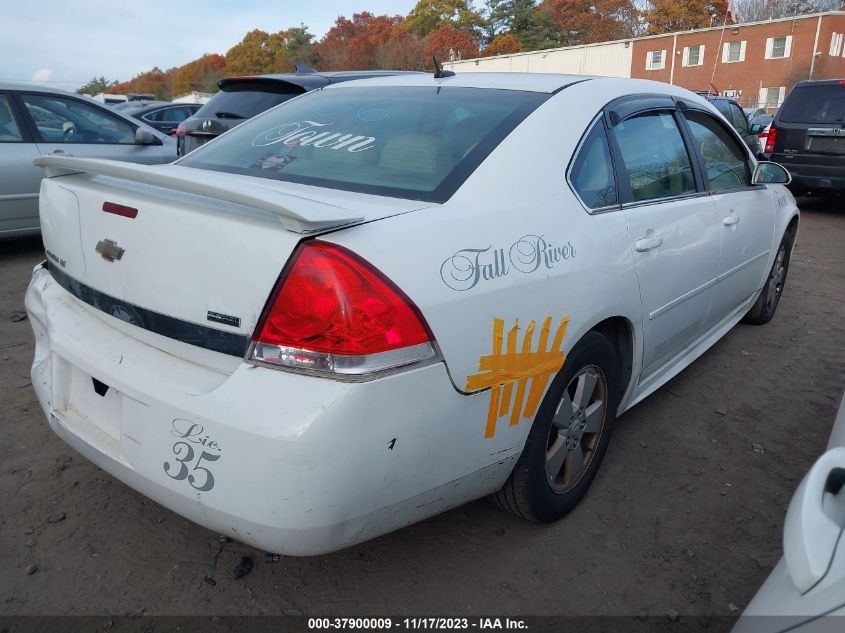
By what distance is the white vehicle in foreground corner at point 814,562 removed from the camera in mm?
1035

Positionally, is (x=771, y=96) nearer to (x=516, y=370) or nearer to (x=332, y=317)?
(x=516, y=370)

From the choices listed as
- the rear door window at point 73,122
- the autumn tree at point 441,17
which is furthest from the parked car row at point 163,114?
the autumn tree at point 441,17

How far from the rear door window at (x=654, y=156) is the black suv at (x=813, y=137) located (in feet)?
23.1

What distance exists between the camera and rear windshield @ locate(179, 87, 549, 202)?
7.09 ft

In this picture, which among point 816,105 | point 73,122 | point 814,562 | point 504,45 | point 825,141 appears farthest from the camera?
point 504,45

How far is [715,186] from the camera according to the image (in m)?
3.38

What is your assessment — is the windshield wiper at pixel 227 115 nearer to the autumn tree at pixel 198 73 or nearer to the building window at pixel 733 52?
the building window at pixel 733 52

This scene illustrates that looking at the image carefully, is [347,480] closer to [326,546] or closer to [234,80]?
[326,546]

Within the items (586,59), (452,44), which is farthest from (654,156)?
(452,44)

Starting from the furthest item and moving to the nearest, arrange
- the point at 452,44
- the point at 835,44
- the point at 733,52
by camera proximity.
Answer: the point at 452,44
the point at 733,52
the point at 835,44

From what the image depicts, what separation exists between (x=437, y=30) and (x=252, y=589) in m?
65.7

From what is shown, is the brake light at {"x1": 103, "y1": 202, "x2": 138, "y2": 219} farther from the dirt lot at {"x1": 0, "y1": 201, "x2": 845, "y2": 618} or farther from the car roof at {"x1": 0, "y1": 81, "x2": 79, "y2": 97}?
the car roof at {"x1": 0, "y1": 81, "x2": 79, "y2": 97}

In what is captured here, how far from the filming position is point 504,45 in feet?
182

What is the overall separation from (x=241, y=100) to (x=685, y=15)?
50.0 metres
